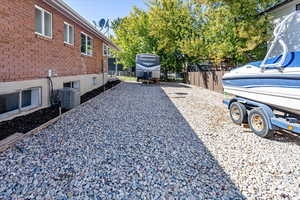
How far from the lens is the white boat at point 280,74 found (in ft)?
12.6

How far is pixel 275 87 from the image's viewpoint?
425 cm

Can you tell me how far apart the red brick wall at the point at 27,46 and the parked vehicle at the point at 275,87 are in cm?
649

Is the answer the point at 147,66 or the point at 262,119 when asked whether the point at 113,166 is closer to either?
the point at 262,119

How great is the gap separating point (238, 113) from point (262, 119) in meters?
1.12

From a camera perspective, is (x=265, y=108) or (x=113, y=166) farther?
(x=265, y=108)

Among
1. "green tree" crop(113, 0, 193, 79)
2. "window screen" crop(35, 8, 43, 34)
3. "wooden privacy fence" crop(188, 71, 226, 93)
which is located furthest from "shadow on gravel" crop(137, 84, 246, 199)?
"green tree" crop(113, 0, 193, 79)

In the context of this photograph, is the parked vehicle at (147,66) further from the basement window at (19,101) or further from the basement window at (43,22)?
the basement window at (19,101)

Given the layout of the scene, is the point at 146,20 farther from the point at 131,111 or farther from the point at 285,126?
the point at 285,126

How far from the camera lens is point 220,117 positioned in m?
6.43

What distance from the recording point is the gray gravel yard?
8.03 ft

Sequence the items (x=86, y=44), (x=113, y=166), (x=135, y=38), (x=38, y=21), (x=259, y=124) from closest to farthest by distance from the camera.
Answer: (x=113, y=166), (x=259, y=124), (x=38, y=21), (x=86, y=44), (x=135, y=38)

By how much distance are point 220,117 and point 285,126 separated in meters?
2.59

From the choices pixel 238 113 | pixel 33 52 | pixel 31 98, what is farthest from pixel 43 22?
pixel 238 113

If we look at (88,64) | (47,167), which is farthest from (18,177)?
(88,64)
